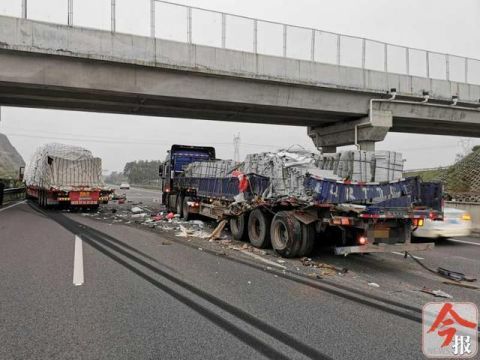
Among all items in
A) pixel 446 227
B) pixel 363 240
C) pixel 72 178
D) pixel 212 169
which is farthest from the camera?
pixel 72 178

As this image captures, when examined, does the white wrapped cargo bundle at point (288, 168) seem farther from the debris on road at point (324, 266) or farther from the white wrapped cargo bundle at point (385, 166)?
the debris on road at point (324, 266)

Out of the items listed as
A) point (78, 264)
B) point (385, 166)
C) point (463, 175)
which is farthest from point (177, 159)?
point (463, 175)

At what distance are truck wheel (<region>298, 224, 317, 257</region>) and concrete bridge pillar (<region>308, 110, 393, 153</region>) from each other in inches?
592

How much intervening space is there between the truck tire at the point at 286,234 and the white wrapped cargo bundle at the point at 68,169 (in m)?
13.5

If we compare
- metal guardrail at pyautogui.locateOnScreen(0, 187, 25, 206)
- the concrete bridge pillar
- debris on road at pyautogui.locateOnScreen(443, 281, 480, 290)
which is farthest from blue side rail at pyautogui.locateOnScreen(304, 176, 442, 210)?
metal guardrail at pyautogui.locateOnScreen(0, 187, 25, 206)

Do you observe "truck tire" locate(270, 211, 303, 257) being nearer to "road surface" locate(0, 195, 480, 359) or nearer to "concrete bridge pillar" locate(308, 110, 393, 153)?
"road surface" locate(0, 195, 480, 359)

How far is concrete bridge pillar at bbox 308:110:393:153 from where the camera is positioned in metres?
22.2

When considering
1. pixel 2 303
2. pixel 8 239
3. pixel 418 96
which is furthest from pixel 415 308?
pixel 418 96

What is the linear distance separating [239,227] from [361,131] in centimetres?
1433

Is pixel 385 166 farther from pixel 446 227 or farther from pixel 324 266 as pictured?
pixel 446 227

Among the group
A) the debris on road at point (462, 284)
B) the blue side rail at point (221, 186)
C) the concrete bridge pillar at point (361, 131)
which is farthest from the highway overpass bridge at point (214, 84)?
the debris on road at point (462, 284)

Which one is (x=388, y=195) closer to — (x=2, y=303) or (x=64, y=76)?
(x=2, y=303)

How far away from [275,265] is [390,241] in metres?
2.32

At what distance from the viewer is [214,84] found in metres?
18.6
